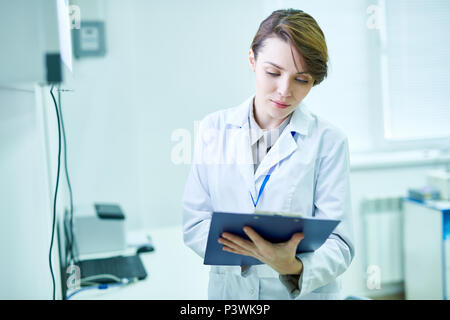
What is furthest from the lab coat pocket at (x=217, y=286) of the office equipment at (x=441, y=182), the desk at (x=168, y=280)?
the office equipment at (x=441, y=182)

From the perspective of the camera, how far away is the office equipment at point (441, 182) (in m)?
2.06

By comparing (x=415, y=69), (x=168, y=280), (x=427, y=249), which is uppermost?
(x=415, y=69)

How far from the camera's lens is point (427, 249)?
6.83 feet

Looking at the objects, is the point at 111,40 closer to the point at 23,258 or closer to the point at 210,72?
the point at 210,72

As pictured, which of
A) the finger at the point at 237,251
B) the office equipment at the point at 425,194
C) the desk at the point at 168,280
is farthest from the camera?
the office equipment at the point at 425,194

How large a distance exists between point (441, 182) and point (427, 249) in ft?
1.24

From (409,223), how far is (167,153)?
1.45 metres

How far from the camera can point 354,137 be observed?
179 centimetres

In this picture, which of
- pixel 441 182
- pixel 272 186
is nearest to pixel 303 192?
pixel 272 186

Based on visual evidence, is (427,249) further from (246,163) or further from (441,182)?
(246,163)

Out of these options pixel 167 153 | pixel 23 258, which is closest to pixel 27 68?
pixel 23 258

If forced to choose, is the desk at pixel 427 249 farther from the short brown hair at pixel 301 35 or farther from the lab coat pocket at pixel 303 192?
the short brown hair at pixel 301 35

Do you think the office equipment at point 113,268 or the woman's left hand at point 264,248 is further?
the office equipment at point 113,268
